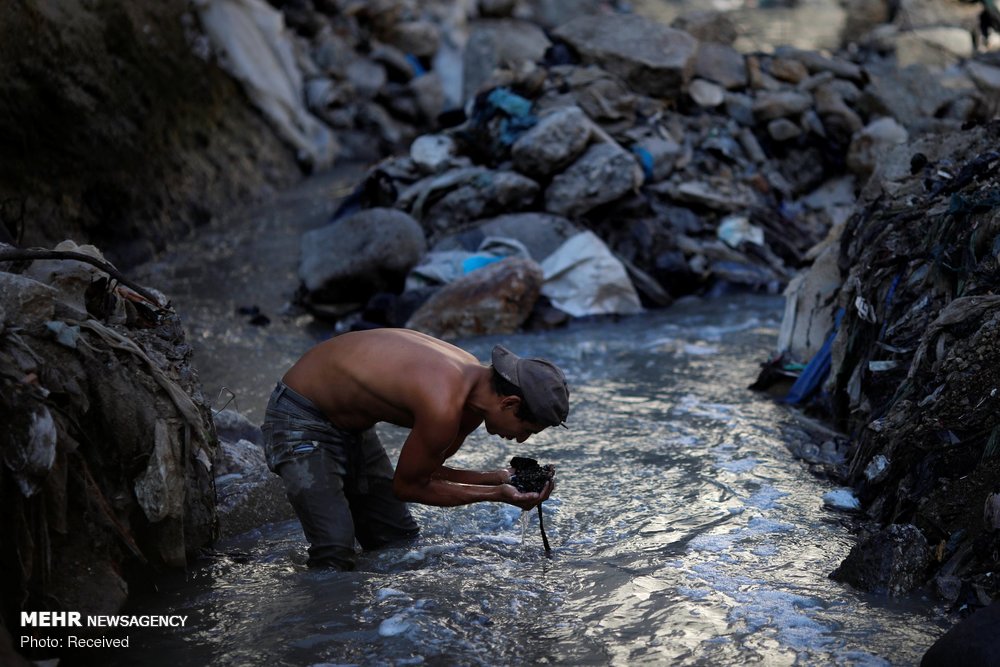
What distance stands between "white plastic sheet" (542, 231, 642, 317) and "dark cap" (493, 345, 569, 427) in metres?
5.73

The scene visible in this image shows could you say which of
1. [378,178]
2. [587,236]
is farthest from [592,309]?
[378,178]

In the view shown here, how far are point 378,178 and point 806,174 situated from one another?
5.63 meters

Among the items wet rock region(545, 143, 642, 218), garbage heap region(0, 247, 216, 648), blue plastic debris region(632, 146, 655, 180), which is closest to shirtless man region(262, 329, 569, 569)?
garbage heap region(0, 247, 216, 648)

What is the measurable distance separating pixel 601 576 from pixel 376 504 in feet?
3.43

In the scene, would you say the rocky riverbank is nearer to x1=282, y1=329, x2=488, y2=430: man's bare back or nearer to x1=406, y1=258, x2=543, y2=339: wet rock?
x1=406, y1=258, x2=543, y2=339: wet rock

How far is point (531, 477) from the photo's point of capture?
12.7 feet

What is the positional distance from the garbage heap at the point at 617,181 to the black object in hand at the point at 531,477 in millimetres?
4806

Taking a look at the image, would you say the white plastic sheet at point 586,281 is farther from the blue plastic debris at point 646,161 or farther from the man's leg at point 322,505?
the man's leg at point 322,505

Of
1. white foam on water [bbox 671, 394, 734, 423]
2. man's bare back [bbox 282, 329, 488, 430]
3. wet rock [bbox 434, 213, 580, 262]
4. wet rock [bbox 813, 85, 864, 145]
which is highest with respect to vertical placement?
wet rock [bbox 813, 85, 864, 145]

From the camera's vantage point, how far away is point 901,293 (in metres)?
5.46

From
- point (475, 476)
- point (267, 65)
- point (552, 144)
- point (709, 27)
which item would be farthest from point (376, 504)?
point (709, 27)

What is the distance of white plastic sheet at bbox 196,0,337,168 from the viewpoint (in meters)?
13.6

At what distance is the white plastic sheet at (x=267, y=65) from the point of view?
1358cm

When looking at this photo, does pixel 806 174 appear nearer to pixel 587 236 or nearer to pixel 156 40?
pixel 587 236
